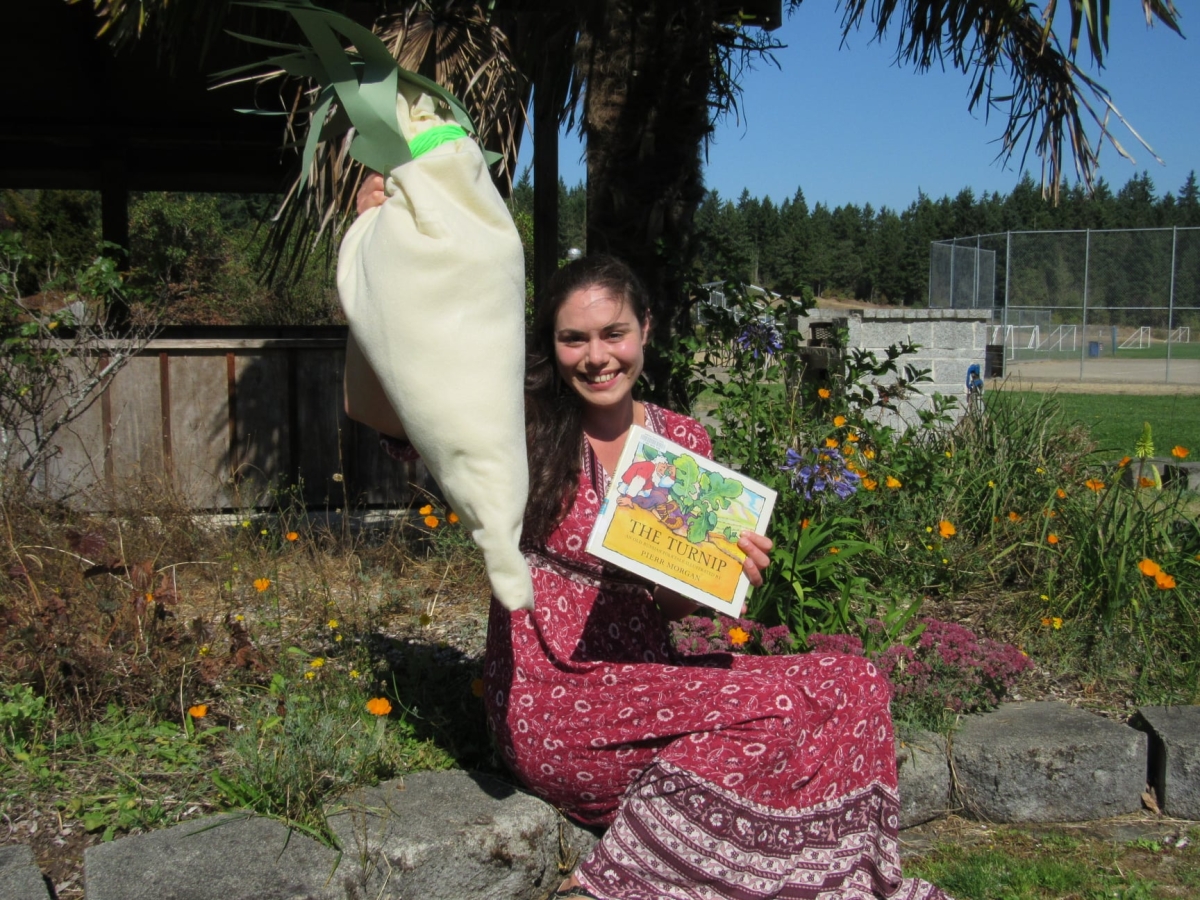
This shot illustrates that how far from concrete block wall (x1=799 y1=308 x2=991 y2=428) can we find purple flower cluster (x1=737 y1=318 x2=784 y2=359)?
3.63 m

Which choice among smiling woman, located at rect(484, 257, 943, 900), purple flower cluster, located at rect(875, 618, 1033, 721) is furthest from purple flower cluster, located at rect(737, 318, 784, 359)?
smiling woman, located at rect(484, 257, 943, 900)

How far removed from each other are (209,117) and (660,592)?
757 cm

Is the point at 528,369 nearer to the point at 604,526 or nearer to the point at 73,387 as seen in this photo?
the point at 604,526

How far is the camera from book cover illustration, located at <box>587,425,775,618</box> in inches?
83.1

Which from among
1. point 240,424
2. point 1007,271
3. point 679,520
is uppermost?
point 1007,271

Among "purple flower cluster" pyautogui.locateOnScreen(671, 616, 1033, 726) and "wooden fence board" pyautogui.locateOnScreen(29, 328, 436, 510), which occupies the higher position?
"wooden fence board" pyautogui.locateOnScreen(29, 328, 436, 510)

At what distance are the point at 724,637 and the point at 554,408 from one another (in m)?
1.18

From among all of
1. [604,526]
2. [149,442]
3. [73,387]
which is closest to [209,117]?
[149,442]

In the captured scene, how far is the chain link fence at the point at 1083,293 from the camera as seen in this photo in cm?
1877

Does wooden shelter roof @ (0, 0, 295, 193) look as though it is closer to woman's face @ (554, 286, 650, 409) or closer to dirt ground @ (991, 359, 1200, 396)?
woman's face @ (554, 286, 650, 409)

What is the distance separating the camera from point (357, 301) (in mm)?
1619

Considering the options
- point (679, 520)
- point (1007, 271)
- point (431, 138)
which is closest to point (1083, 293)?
point (1007, 271)

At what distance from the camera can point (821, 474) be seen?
11.3ft

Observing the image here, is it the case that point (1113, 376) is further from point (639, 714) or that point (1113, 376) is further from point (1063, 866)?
point (639, 714)
